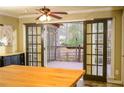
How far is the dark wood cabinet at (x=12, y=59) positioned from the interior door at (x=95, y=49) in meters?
2.09

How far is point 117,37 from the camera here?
167 inches

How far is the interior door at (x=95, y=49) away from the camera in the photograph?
4.43 m

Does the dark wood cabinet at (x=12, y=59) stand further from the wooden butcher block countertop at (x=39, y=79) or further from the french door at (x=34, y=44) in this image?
the wooden butcher block countertop at (x=39, y=79)

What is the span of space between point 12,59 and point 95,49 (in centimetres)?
245

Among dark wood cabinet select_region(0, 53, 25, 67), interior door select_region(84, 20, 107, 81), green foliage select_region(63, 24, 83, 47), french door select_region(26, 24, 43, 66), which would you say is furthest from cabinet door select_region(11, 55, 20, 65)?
green foliage select_region(63, 24, 83, 47)

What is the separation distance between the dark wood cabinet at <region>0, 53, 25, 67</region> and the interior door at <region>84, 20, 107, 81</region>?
209 centimetres

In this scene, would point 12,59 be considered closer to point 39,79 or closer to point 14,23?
point 14,23

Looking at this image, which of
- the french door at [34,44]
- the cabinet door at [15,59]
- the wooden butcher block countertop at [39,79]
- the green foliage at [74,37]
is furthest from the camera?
the green foliage at [74,37]

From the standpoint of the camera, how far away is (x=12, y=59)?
4898 millimetres

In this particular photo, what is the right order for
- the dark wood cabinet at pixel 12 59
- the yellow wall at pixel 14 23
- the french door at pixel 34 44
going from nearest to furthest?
the dark wood cabinet at pixel 12 59, the yellow wall at pixel 14 23, the french door at pixel 34 44

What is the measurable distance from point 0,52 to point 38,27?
1440 mm

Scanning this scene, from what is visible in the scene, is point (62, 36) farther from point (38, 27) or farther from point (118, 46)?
point (118, 46)

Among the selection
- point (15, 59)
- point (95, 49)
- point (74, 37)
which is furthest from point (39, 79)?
point (74, 37)

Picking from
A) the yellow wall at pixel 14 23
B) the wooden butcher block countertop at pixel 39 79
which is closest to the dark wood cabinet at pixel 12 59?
the yellow wall at pixel 14 23
